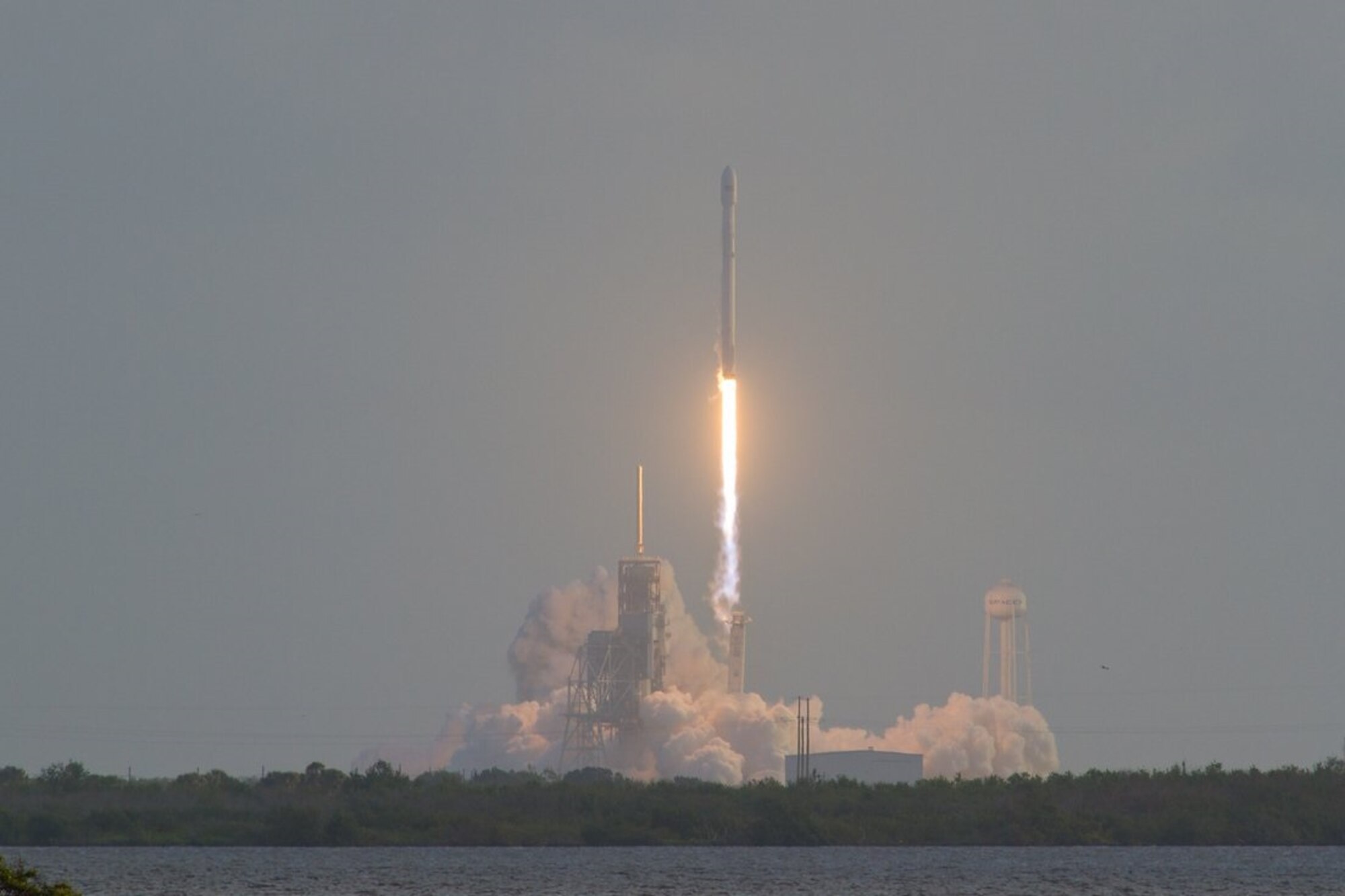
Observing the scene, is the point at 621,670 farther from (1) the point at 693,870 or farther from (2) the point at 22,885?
(2) the point at 22,885

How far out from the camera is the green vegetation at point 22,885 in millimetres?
27062

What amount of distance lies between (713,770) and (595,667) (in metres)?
11.2

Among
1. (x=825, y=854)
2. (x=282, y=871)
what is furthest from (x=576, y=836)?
(x=282, y=871)

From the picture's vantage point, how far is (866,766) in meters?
125

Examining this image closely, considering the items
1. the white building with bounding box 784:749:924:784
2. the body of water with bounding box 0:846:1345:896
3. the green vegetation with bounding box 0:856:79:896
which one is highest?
the white building with bounding box 784:749:924:784

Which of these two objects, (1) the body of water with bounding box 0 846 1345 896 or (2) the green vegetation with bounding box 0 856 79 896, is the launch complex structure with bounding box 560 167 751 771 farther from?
(2) the green vegetation with bounding box 0 856 79 896

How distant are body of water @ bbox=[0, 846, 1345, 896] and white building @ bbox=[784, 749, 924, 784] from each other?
5793mm

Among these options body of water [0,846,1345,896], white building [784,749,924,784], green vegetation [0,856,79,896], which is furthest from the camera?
white building [784,749,924,784]

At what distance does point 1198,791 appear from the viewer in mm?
112188

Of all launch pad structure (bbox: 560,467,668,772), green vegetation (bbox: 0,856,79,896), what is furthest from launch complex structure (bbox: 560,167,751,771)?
green vegetation (bbox: 0,856,79,896)

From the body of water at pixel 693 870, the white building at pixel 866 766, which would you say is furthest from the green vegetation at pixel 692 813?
the white building at pixel 866 766

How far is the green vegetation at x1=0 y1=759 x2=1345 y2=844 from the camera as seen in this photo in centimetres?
10694

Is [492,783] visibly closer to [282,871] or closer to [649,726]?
[649,726]

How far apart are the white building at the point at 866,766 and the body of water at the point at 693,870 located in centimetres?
579
